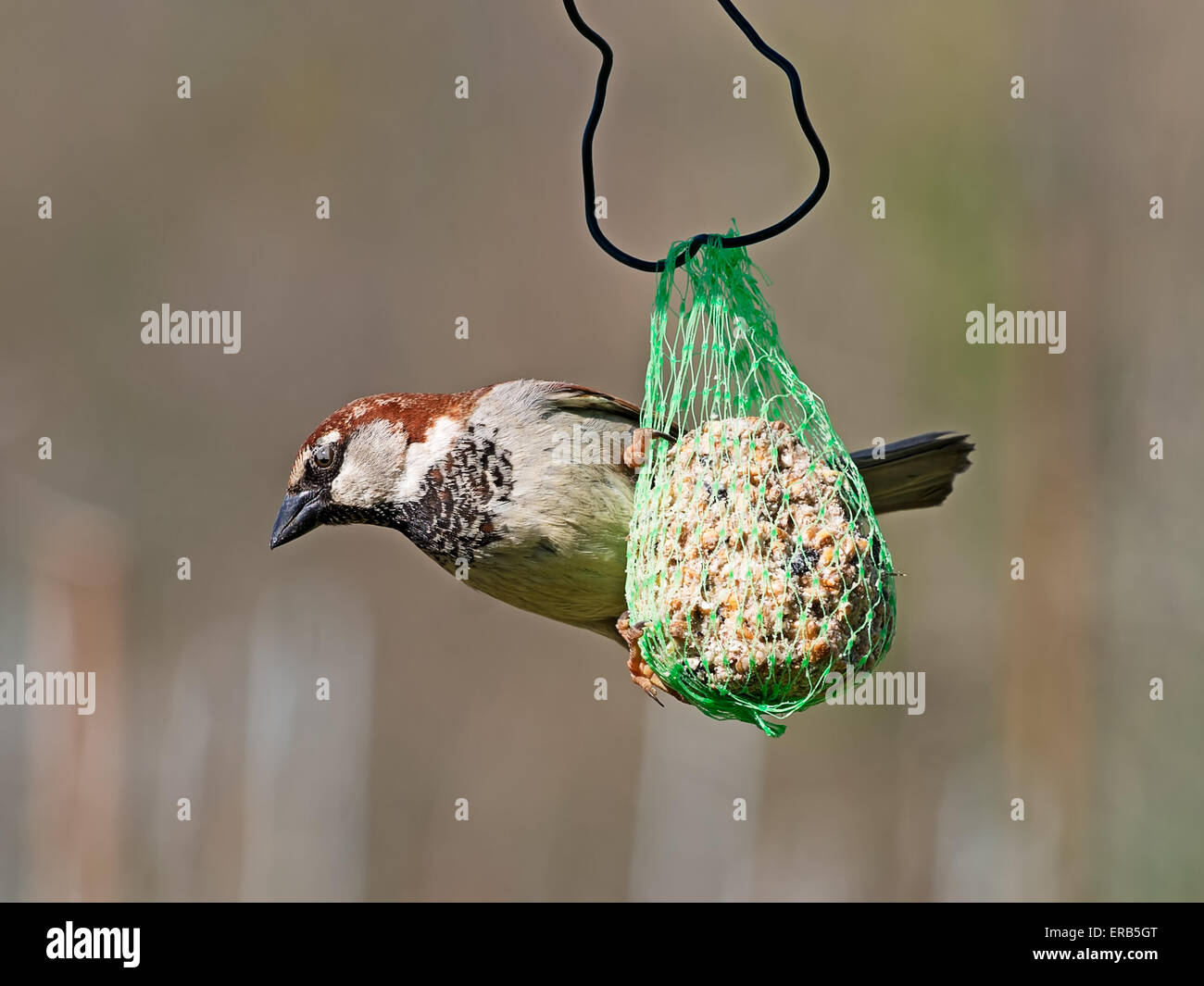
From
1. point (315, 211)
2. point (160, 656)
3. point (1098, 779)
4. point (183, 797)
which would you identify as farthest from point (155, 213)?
point (1098, 779)

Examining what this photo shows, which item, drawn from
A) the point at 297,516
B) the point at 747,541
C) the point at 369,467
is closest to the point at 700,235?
the point at 747,541

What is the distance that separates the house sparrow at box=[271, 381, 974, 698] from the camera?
10.9 feet

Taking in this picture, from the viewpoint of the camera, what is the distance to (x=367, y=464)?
138 inches

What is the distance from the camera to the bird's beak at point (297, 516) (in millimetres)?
3529

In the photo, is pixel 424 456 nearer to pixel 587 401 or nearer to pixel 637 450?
pixel 587 401

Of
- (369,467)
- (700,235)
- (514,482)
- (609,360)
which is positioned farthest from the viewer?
(609,360)

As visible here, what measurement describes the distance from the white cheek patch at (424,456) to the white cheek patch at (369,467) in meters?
0.03

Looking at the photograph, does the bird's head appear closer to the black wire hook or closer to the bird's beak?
the bird's beak

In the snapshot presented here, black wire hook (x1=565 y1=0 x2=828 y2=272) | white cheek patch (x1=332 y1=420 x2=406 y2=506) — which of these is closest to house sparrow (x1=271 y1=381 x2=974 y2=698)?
white cheek patch (x1=332 y1=420 x2=406 y2=506)

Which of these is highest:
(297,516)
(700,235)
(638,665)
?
(700,235)

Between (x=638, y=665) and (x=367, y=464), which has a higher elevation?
(x=367, y=464)

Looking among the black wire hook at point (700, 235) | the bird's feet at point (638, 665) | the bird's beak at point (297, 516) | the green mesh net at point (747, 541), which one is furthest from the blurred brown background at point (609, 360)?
the black wire hook at point (700, 235)

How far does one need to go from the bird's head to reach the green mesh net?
70 centimetres

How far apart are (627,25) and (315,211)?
72.1 inches
